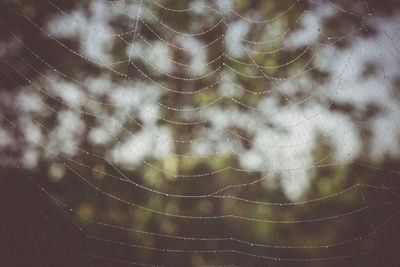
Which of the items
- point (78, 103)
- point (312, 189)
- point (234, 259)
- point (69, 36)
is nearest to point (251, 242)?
point (234, 259)

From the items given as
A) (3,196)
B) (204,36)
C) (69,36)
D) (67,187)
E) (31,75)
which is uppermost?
(204,36)

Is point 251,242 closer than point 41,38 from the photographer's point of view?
No

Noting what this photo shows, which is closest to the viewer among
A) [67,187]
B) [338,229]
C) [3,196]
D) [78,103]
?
[3,196]

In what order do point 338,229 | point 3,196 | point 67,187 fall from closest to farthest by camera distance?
point 3,196 < point 67,187 < point 338,229

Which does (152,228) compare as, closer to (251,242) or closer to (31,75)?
(251,242)

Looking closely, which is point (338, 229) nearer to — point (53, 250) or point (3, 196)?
point (53, 250)

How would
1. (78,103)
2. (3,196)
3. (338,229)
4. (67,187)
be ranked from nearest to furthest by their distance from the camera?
1. (3,196)
2. (78,103)
3. (67,187)
4. (338,229)

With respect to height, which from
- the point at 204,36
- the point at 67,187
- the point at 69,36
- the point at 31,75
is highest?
the point at 204,36

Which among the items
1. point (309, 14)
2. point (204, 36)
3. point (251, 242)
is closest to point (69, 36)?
point (204, 36)

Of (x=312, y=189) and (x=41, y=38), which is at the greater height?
(x=41, y=38)
